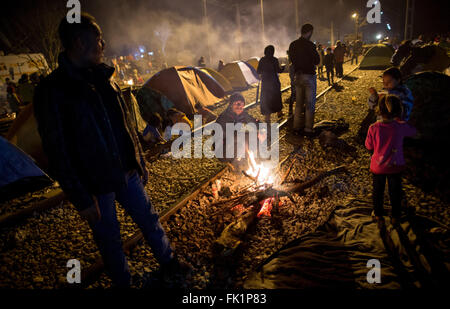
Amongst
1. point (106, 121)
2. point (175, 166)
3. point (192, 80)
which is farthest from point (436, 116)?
point (192, 80)

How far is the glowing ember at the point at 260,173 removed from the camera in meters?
4.42

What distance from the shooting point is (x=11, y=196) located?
477 centimetres

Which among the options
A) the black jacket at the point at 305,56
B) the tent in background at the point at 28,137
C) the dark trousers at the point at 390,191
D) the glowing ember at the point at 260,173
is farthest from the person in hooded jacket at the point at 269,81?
the tent in background at the point at 28,137

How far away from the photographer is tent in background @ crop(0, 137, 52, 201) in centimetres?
475

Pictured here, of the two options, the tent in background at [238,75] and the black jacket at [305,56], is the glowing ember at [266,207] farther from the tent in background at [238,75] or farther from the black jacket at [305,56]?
the tent in background at [238,75]

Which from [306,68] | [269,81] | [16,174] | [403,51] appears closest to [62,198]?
[16,174]

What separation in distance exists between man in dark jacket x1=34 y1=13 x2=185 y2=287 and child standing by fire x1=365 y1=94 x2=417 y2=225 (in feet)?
9.74

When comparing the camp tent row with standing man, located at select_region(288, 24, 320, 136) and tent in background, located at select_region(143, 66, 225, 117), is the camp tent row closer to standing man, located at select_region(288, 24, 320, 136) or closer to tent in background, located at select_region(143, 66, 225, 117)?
tent in background, located at select_region(143, 66, 225, 117)

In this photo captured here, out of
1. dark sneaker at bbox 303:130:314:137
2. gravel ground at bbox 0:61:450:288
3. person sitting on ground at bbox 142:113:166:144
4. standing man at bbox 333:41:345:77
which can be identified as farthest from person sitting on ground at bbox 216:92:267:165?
standing man at bbox 333:41:345:77

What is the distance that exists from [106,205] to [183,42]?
5173 cm

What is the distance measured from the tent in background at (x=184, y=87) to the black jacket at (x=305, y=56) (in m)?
5.15

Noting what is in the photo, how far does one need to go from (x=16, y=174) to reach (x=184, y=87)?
681 cm

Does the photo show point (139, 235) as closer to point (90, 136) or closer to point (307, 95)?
point (90, 136)
